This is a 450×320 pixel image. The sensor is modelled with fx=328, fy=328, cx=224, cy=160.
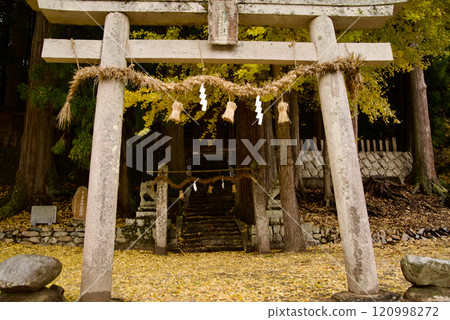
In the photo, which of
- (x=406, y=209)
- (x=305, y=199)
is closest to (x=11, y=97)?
(x=305, y=199)

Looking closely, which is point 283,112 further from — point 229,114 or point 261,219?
point 261,219

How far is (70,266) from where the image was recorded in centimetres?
654

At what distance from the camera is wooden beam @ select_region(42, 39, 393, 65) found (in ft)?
13.6

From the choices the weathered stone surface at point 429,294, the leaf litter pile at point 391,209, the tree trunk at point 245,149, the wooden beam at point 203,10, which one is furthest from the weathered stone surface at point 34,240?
the weathered stone surface at point 429,294

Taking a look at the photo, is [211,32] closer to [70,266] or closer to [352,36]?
[352,36]

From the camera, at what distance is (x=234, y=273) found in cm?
570

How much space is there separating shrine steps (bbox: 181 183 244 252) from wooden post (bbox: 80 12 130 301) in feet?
16.8

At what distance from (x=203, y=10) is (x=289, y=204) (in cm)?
483

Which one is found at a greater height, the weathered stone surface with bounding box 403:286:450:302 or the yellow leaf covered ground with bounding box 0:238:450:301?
the weathered stone surface with bounding box 403:286:450:302

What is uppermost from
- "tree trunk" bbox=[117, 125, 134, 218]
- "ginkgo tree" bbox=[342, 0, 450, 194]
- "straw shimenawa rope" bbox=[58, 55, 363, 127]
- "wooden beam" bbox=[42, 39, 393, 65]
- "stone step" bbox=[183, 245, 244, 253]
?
"ginkgo tree" bbox=[342, 0, 450, 194]

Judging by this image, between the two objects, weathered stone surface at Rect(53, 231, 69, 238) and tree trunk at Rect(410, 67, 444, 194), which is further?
tree trunk at Rect(410, 67, 444, 194)

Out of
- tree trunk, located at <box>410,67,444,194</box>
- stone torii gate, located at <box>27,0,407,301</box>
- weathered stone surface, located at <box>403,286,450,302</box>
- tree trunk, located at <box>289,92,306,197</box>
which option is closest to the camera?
weathered stone surface, located at <box>403,286,450,302</box>

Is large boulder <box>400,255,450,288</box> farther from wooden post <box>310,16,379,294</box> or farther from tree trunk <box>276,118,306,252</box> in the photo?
tree trunk <box>276,118,306,252</box>

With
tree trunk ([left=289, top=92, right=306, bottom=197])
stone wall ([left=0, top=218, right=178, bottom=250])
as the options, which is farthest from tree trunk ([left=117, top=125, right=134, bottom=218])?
tree trunk ([left=289, top=92, right=306, bottom=197])
